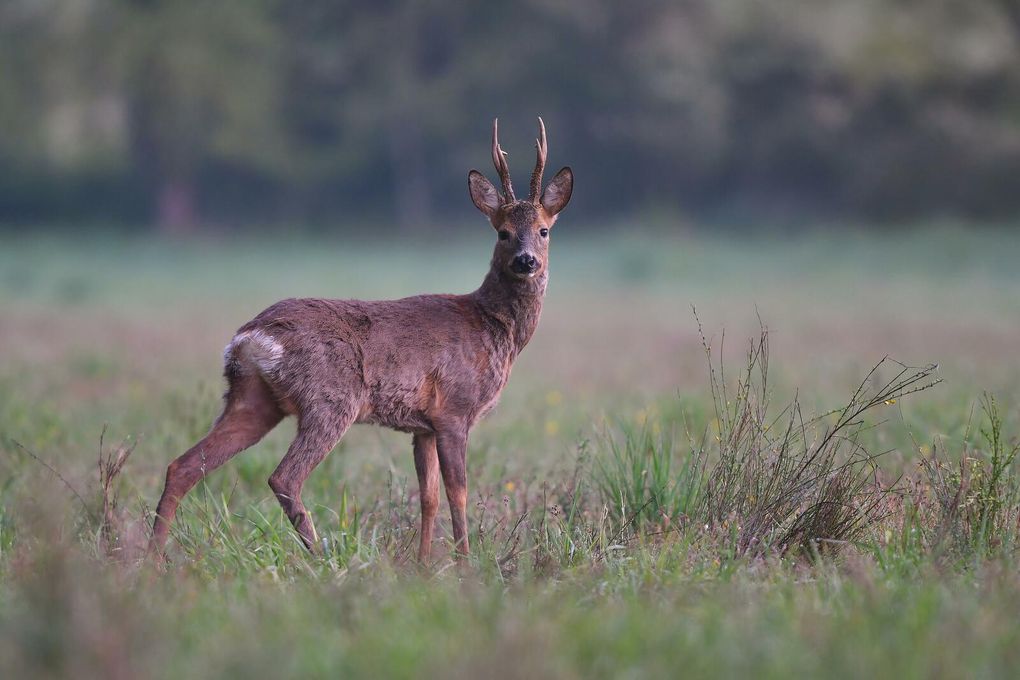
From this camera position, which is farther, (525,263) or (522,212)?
(522,212)

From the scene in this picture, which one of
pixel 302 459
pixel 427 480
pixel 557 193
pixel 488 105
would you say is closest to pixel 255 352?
pixel 302 459

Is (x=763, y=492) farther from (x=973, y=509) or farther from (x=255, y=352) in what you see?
(x=255, y=352)

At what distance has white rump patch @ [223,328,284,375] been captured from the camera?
5.48 meters

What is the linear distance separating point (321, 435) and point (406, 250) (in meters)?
26.5

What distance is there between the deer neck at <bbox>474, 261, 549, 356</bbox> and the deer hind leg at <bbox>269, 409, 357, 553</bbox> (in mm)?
1000

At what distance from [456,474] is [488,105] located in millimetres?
31094

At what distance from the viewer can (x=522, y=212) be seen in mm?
6273

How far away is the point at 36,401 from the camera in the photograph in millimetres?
9641

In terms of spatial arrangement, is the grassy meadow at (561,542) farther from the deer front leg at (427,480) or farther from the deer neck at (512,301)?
the deer neck at (512,301)

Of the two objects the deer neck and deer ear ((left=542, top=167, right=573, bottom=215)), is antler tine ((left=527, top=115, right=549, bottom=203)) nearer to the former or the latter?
deer ear ((left=542, top=167, right=573, bottom=215))

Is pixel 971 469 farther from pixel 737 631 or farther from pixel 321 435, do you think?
pixel 321 435

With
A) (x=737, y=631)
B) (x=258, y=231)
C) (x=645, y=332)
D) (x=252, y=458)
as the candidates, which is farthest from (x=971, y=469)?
(x=258, y=231)

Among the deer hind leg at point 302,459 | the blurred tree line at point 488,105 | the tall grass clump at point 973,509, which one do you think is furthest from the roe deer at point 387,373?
the blurred tree line at point 488,105

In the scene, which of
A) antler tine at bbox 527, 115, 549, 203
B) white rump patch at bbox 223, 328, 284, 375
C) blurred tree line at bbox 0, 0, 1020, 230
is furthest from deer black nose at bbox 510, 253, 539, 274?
blurred tree line at bbox 0, 0, 1020, 230
